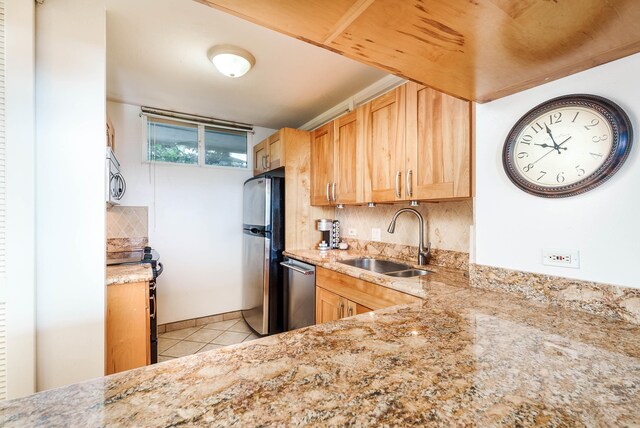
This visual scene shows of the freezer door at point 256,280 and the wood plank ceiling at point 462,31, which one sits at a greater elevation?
the wood plank ceiling at point 462,31

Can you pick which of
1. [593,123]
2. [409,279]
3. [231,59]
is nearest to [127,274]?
[231,59]

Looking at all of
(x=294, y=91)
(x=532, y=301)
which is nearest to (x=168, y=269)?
(x=294, y=91)

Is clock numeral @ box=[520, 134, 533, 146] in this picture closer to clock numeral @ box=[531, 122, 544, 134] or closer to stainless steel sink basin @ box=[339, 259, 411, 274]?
clock numeral @ box=[531, 122, 544, 134]

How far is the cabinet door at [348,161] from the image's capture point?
88.9 inches

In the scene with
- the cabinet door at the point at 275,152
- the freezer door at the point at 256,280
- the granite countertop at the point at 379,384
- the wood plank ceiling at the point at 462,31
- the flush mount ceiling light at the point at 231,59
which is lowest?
the freezer door at the point at 256,280

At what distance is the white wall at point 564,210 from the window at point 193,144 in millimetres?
2840

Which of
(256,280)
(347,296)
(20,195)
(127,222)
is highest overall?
(20,195)

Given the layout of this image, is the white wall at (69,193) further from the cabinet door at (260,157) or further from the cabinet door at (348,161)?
the cabinet door at (260,157)

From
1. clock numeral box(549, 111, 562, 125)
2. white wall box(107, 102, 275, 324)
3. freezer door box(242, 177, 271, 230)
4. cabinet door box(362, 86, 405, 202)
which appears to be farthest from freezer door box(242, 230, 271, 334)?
clock numeral box(549, 111, 562, 125)

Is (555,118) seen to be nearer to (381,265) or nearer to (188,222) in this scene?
(381,265)

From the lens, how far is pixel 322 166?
274cm

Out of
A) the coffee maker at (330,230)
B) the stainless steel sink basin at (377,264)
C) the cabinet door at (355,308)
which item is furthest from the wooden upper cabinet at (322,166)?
the cabinet door at (355,308)

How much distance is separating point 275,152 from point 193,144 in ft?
3.41

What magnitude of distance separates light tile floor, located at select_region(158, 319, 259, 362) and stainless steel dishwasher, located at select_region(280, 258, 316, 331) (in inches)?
23.9
